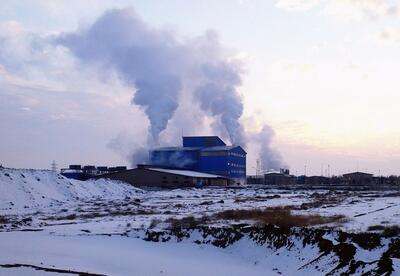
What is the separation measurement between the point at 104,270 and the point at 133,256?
8.40ft

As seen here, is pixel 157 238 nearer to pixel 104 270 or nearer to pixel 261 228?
pixel 261 228

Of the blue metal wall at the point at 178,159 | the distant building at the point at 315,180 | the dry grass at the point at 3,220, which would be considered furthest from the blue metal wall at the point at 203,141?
the dry grass at the point at 3,220

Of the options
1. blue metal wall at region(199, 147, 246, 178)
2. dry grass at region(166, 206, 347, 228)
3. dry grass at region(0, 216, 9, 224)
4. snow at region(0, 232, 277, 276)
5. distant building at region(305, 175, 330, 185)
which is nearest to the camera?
snow at region(0, 232, 277, 276)

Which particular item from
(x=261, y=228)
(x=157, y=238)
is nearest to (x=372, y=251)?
(x=261, y=228)

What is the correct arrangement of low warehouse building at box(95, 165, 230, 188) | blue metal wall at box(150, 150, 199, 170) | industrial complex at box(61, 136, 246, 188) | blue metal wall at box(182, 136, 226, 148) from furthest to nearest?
1. blue metal wall at box(182, 136, 226, 148)
2. blue metal wall at box(150, 150, 199, 170)
3. industrial complex at box(61, 136, 246, 188)
4. low warehouse building at box(95, 165, 230, 188)

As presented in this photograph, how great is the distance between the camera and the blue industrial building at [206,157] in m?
91.4

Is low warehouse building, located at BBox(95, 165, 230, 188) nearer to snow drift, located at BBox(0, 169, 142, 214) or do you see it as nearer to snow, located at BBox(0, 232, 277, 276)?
snow drift, located at BBox(0, 169, 142, 214)

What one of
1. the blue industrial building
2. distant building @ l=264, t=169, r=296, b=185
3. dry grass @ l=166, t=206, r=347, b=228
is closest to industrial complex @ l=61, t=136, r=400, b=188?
the blue industrial building

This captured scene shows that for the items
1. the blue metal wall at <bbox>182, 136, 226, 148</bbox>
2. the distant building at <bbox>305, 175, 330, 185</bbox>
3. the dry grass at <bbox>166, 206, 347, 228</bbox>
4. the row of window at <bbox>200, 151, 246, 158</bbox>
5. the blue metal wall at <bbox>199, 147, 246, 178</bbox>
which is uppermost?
the blue metal wall at <bbox>182, 136, 226, 148</bbox>

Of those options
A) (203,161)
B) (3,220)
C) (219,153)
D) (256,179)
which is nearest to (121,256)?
(3,220)

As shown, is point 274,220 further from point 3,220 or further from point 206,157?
point 206,157

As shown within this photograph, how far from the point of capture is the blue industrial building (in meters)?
91.4

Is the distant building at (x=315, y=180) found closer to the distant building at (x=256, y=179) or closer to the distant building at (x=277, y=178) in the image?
the distant building at (x=277, y=178)

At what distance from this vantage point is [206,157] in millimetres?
93188
